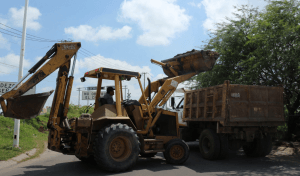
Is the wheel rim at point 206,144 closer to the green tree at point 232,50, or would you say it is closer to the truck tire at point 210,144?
the truck tire at point 210,144

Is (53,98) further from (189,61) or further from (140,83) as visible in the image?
(189,61)

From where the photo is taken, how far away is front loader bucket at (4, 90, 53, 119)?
674cm

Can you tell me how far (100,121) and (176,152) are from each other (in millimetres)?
2614

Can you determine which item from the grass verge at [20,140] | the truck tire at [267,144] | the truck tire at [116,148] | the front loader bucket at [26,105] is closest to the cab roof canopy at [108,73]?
the front loader bucket at [26,105]

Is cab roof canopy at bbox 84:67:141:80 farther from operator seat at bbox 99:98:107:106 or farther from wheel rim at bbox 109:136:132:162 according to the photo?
wheel rim at bbox 109:136:132:162

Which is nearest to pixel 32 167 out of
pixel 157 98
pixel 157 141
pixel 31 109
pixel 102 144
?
pixel 31 109

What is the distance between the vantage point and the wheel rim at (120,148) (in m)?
6.97

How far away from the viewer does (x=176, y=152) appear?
8.11 m

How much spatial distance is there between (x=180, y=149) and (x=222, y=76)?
254 inches

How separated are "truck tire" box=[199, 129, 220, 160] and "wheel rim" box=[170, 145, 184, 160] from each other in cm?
134

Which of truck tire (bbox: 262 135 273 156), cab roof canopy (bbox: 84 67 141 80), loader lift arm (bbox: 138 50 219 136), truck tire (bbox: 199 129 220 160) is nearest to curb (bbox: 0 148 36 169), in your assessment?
cab roof canopy (bbox: 84 67 141 80)

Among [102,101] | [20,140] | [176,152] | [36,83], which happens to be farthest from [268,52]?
[20,140]

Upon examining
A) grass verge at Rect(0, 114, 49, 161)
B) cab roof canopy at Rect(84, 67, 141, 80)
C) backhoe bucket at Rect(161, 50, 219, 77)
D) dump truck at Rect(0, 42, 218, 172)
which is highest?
backhoe bucket at Rect(161, 50, 219, 77)

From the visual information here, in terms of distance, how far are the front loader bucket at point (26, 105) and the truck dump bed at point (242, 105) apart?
538cm
